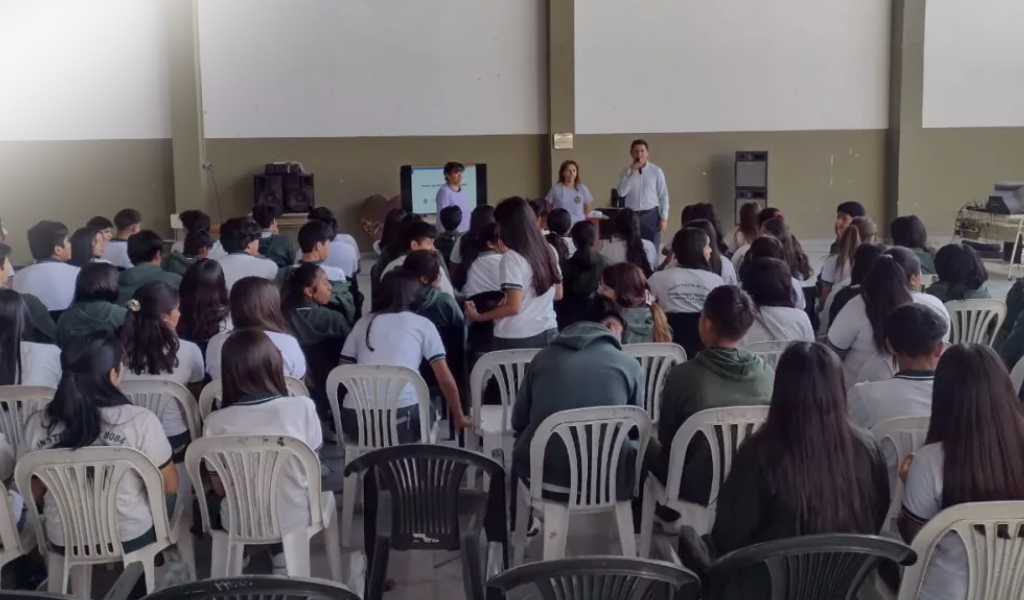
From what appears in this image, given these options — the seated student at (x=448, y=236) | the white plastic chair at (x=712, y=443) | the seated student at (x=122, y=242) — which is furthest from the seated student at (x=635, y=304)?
the seated student at (x=122, y=242)

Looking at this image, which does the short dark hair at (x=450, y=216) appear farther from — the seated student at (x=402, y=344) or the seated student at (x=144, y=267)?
the seated student at (x=402, y=344)

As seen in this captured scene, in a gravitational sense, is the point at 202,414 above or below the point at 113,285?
below

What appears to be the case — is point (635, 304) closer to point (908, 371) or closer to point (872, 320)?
point (872, 320)

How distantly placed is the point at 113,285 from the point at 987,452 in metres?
3.40

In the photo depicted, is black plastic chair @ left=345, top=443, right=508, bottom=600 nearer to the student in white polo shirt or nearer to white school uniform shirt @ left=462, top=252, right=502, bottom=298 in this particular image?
white school uniform shirt @ left=462, top=252, right=502, bottom=298

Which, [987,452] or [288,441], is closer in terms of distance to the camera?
[987,452]

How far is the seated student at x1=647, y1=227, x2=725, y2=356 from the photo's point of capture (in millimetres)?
4598

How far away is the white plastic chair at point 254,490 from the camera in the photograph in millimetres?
2697

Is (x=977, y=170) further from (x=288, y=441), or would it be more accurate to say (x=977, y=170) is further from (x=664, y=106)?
(x=288, y=441)

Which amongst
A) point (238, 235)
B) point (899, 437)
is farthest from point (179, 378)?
point (899, 437)

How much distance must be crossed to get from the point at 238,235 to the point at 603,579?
404 cm

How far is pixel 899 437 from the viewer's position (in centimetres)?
273

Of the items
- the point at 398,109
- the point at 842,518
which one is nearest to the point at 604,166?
the point at 398,109

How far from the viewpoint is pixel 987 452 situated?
7.24 feet
